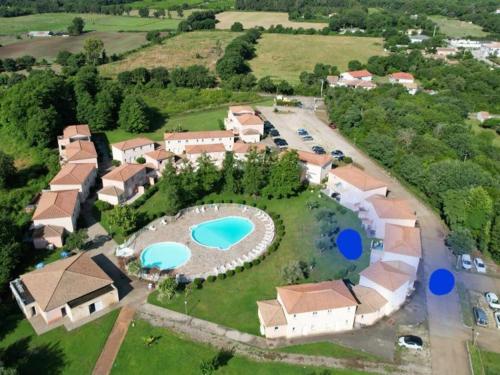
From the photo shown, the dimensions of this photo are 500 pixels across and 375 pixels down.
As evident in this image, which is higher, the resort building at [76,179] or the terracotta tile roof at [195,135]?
the terracotta tile roof at [195,135]

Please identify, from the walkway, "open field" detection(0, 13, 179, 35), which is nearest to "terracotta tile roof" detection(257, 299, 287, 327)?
the walkway

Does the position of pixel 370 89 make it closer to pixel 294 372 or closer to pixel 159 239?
pixel 159 239

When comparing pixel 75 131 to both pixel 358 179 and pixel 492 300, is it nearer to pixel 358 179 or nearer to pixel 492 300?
pixel 358 179

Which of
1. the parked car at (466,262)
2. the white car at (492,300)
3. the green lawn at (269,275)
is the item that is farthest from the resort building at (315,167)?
the white car at (492,300)

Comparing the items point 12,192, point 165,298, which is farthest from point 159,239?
point 12,192

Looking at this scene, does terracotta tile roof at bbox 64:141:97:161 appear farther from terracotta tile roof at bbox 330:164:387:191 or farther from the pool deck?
terracotta tile roof at bbox 330:164:387:191

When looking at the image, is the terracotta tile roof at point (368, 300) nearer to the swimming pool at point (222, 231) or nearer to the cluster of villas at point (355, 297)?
the cluster of villas at point (355, 297)
